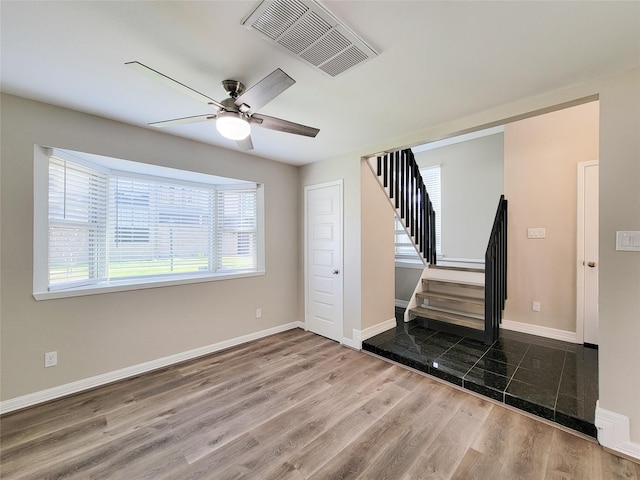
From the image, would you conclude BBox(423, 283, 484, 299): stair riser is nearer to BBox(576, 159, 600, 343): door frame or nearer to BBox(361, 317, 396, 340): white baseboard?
BBox(361, 317, 396, 340): white baseboard

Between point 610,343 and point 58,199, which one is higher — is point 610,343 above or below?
below

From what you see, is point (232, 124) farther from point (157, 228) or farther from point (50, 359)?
point (50, 359)

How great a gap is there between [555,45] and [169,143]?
3219 mm

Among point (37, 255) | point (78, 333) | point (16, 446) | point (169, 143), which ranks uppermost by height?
point (169, 143)

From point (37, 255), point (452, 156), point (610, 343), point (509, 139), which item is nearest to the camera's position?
point (610, 343)

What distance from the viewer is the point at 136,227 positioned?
3045 mm

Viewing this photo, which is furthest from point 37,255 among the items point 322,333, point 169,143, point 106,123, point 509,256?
point 509,256

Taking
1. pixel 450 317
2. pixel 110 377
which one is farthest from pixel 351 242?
pixel 110 377

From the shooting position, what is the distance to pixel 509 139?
3.63 metres

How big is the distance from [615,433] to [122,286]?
3989mm

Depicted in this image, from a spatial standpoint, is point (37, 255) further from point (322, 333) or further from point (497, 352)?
point (497, 352)

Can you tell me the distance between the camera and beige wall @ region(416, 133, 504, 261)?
13.8 feet

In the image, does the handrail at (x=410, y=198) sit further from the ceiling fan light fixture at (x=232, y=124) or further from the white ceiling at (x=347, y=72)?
the ceiling fan light fixture at (x=232, y=124)

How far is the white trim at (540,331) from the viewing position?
319 cm
